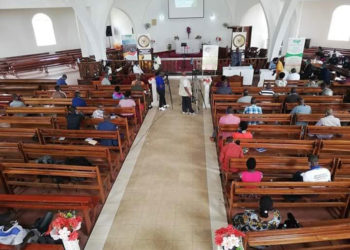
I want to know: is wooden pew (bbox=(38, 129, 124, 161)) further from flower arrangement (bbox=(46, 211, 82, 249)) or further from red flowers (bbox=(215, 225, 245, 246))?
red flowers (bbox=(215, 225, 245, 246))

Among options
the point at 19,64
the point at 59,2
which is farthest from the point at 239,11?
the point at 19,64

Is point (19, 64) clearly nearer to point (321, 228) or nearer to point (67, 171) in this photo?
point (67, 171)

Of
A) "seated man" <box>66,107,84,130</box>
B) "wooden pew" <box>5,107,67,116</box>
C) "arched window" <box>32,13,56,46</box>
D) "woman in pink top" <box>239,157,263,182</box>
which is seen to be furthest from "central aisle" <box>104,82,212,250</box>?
"arched window" <box>32,13,56,46</box>

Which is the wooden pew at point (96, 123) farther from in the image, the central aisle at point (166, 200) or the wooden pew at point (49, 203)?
the wooden pew at point (49, 203)

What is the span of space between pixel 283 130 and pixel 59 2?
13.4 m

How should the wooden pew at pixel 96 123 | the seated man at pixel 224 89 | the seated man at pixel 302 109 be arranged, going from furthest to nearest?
1. the seated man at pixel 224 89
2. the seated man at pixel 302 109
3. the wooden pew at pixel 96 123

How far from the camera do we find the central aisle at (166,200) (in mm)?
4191

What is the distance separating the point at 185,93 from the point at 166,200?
4.39m

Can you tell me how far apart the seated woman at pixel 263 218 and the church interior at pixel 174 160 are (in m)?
0.01

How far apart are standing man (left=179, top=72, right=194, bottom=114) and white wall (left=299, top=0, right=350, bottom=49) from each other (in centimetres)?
1339

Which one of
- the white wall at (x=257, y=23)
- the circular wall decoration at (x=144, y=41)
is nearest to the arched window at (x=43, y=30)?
the circular wall decoration at (x=144, y=41)

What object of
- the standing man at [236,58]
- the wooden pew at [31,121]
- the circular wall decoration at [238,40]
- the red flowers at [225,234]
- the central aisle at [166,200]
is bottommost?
the central aisle at [166,200]

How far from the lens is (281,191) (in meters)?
4.11

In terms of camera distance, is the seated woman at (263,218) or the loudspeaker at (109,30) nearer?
the seated woman at (263,218)
